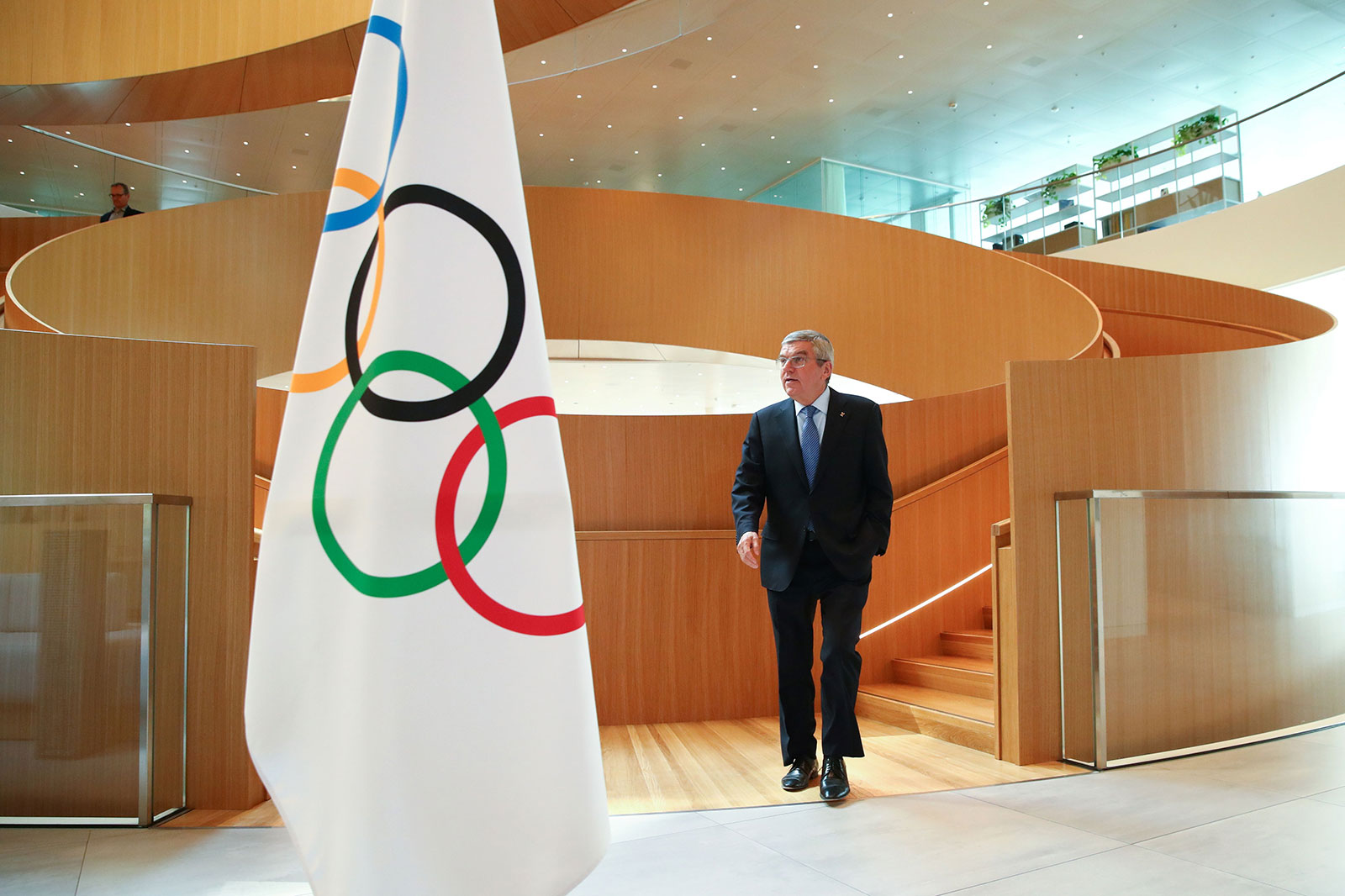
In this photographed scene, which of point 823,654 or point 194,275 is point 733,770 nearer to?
point 823,654

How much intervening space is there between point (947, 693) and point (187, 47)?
5.36 m

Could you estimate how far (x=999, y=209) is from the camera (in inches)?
446

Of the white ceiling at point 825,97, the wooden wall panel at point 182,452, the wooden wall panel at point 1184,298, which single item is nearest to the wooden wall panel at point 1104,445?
the wooden wall panel at point 182,452

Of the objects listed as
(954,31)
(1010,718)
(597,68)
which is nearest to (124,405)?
(1010,718)

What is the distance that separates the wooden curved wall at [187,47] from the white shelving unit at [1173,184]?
25.8 ft

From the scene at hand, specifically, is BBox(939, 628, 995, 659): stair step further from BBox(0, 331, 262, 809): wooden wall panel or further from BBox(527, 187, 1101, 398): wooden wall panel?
BBox(527, 187, 1101, 398): wooden wall panel

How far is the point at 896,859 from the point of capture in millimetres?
2221

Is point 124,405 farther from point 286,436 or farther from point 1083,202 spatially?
point 1083,202

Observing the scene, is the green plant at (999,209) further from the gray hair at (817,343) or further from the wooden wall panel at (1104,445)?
the gray hair at (817,343)

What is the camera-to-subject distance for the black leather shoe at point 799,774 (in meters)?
2.87

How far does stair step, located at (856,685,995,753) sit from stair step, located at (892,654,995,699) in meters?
0.03

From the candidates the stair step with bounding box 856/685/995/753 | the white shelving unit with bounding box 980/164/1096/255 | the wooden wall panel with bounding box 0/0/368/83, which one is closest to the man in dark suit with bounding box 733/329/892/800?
the stair step with bounding box 856/685/995/753

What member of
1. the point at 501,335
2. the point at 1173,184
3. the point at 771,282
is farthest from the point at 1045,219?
the point at 501,335

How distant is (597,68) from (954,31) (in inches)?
174
